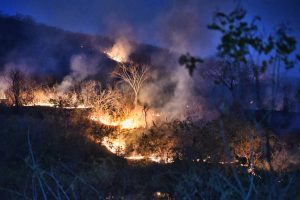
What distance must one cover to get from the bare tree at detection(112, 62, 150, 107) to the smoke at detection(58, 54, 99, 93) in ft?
9.00

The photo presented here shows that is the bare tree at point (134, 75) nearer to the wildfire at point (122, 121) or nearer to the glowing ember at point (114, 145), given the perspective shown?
the wildfire at point (122, 121)

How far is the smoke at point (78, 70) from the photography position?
3008 cm

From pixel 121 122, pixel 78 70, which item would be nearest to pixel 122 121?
pixel 121 122

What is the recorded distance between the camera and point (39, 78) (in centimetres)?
3319

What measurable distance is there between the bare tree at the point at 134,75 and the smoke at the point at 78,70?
2.74 meters

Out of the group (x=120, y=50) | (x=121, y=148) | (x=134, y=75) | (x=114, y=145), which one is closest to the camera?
(x=121, y=148)

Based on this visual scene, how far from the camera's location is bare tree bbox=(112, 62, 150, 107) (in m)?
31.2

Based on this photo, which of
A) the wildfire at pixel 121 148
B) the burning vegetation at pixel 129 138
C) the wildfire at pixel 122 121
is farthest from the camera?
the wildfire at pixel 122 121

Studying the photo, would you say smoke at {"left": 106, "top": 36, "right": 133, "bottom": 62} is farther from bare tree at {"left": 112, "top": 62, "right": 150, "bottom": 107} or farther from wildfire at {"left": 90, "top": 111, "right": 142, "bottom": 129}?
wildfire at {"left": 90, "top": 111, "right": 142, "bottom": 129}

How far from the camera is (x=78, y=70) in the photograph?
35.6 meters

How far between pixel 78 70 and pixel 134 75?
255 inches

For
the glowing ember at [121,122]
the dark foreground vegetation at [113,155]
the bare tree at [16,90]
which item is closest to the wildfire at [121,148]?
the dark foreground vegetation at [113,155]

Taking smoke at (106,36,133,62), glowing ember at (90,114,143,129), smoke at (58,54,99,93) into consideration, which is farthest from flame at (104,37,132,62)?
glowing ember at (90,114,143,129)

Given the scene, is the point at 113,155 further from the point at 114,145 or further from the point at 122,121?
the point at 122,121
